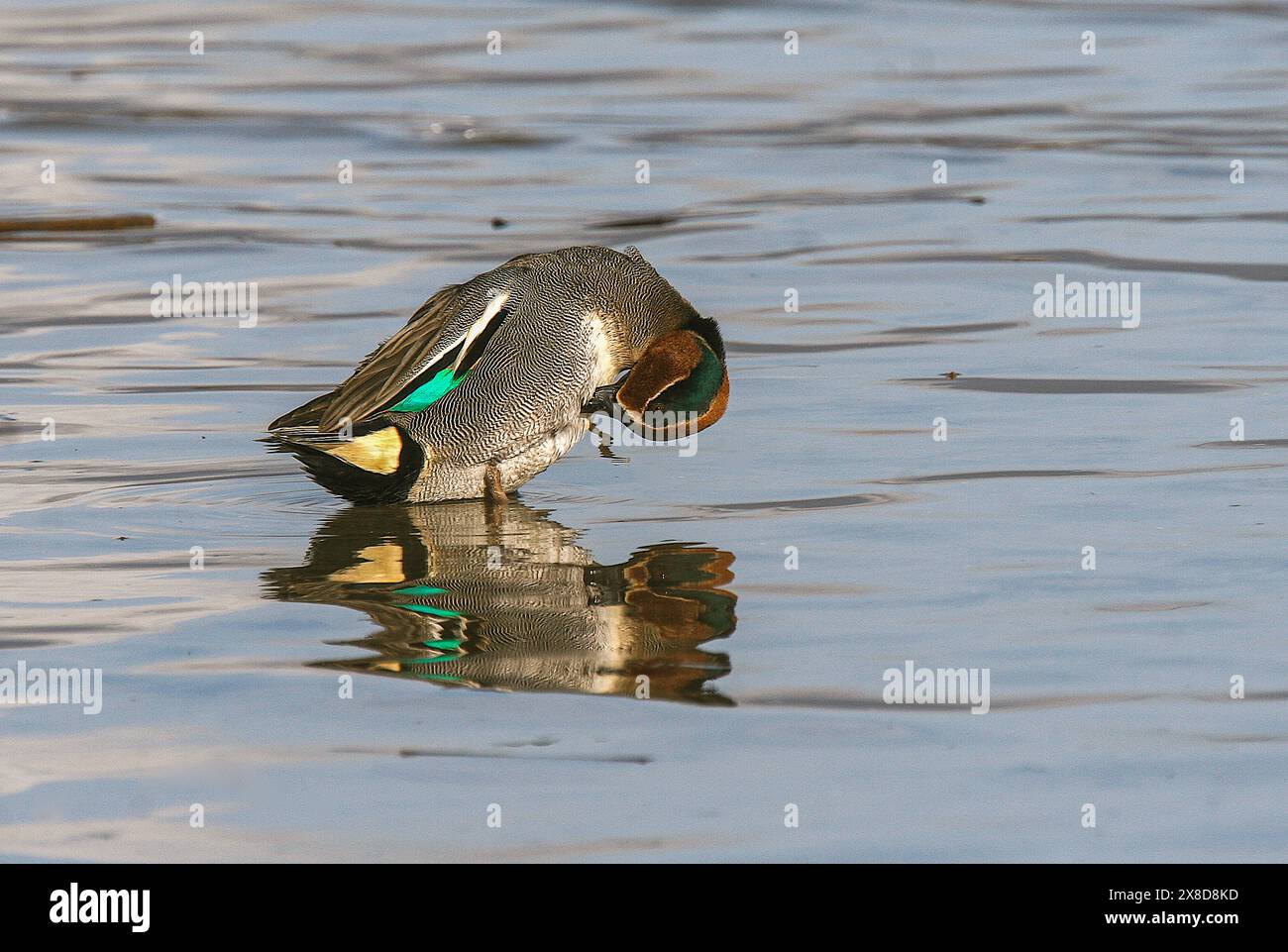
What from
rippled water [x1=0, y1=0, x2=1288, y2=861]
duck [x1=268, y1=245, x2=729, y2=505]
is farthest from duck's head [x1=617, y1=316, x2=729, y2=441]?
rippled water [x1=0, y1=0, x2=1288, y2=861]

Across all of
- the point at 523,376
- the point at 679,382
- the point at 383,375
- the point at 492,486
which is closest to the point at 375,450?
the point at 383,375

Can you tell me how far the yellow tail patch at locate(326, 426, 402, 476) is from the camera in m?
8.57

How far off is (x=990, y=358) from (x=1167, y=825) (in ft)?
20.6

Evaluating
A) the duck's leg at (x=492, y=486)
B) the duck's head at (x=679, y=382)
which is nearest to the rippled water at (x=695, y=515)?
the duck's leg at (x=492, y=486)

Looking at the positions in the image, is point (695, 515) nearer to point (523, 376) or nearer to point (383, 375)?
point (523, 376)

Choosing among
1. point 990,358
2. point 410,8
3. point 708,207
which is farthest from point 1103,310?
point 410,8

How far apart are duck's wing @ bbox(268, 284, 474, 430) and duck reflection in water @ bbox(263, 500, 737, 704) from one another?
480 millimetres

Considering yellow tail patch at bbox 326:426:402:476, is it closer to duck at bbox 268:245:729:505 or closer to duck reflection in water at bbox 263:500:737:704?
duck at bbox 268:245:729:505

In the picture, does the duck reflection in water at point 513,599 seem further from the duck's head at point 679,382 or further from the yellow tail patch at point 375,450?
the duck's head at point 679,382

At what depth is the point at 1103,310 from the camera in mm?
12586

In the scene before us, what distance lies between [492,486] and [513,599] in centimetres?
131

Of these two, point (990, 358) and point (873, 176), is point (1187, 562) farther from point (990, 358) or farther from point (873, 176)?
point (873, 176)

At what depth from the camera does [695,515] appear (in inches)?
344

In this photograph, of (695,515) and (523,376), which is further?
(695,515)
